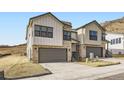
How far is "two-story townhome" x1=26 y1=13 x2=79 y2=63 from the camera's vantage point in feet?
85.2

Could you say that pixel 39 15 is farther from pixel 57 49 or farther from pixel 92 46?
pixel 92 46

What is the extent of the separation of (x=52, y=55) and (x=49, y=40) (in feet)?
6.58

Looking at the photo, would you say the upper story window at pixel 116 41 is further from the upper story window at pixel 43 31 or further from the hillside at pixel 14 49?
the upper story window at pixel 43 31

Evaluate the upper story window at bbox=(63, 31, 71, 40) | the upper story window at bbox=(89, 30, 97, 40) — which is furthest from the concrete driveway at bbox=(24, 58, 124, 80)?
the upper story window at bbox=(89, 30, 97, 40)

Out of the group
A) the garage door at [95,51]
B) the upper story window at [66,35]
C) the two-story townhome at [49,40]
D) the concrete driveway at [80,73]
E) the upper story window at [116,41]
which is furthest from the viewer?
the upper story window at [116,41]

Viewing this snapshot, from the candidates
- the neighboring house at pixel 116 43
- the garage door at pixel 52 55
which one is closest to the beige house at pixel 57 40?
the garage door at pixel 52 55

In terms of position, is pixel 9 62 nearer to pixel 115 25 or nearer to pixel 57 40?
pixel 57 40

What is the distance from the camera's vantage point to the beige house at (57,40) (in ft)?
85.6

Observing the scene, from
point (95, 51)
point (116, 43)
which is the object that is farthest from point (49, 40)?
point (116, 43)

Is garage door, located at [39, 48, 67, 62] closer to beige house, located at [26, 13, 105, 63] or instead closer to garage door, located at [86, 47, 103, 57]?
beige house, located at [26, 13, 105, 63]

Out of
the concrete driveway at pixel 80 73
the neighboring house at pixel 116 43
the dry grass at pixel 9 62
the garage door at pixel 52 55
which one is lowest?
the concrete driveway at pixel 80 73
